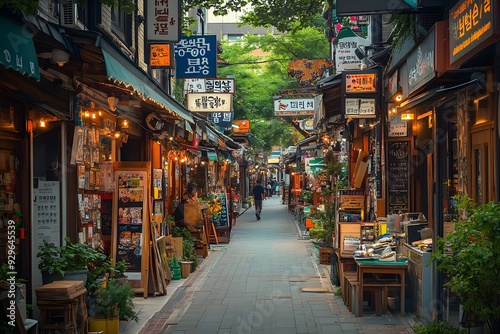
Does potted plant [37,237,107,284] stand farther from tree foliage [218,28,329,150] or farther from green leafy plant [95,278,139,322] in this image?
tree foliage [218,28,329,150]

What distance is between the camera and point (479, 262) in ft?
19.3

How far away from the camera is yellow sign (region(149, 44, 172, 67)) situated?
1612 cm

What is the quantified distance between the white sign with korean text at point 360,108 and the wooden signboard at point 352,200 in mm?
2155

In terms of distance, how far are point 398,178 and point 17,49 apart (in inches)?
393

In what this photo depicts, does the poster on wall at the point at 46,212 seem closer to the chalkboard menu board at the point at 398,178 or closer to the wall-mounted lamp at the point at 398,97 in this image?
the wall-mounted lamp at the point at 398,97

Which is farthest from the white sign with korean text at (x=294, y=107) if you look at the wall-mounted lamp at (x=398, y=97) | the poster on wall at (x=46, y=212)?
the poster on wall at (x=46, y=212)

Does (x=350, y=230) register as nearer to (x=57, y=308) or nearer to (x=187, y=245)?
(x=187, y=245)

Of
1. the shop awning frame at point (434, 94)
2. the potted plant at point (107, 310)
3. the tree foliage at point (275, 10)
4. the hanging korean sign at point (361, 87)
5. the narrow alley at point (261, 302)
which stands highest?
the tree foliage at point (275, 10)

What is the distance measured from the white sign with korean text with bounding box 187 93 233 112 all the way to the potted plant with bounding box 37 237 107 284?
1333 cm

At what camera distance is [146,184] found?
481 inches

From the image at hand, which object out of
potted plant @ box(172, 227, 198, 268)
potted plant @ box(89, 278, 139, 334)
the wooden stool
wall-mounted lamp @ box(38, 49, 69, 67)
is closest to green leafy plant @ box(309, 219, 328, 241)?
potted plant @ box(172, 227, 198, 268)

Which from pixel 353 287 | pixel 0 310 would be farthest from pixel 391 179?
pixel 0 310

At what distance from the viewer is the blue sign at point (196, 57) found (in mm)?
17891

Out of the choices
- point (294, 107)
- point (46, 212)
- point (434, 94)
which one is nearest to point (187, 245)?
point (46, 212)
